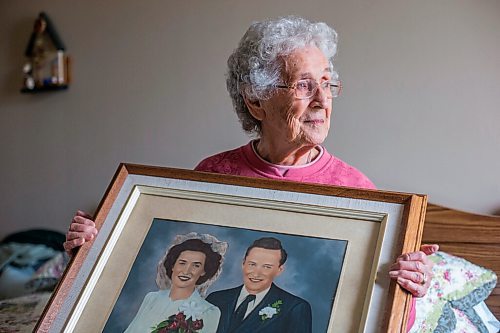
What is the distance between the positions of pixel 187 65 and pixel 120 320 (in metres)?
1.84

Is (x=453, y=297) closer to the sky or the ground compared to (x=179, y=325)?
closer to the sky

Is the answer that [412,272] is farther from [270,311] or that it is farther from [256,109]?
[256,109]

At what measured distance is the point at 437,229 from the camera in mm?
2291

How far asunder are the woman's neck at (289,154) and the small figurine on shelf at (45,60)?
174cm

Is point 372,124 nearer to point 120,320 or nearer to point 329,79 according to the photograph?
point 329,79

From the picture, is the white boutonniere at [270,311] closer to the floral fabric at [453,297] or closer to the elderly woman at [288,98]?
the elderly woman at [288,98]

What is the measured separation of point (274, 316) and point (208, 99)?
5.97 ft

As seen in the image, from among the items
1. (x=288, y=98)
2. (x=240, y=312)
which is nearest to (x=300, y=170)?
(x=288, y=98)

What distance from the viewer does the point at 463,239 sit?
2246 mm

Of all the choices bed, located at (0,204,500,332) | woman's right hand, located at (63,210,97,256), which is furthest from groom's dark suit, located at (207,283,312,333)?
bed, located at (0,204,500,332)

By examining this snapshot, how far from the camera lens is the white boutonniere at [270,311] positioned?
50.0 inches

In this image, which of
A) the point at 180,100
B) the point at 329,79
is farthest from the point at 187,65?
the point at 329,79

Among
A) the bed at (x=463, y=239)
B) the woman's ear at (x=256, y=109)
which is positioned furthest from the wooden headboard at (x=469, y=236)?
the woman's ear at (x=256, y=109)

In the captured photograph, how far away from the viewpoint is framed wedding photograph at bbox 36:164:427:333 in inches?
49.8
